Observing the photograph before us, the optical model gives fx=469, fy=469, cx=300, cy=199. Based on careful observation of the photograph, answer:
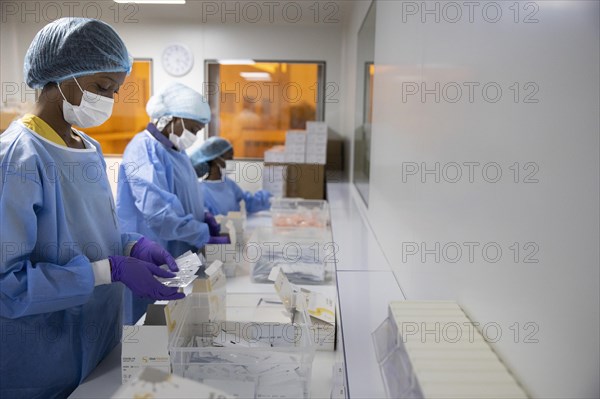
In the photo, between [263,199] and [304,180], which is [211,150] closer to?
[263,199]

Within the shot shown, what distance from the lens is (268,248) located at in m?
2.56

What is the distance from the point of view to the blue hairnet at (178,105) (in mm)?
2611

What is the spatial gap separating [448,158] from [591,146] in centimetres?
62

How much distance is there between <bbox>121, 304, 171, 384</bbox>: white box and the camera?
1248 millimetres

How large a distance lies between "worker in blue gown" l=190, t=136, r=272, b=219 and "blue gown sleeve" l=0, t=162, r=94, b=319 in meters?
2.40

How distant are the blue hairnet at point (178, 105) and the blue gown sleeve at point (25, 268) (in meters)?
1.34

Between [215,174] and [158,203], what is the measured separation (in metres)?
1.54

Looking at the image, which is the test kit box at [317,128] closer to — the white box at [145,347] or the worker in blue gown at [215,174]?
the worker in blue gown at [215,174]

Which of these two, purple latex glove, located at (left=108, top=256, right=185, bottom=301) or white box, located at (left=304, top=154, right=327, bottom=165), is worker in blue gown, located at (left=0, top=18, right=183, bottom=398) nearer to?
purple latex glove, located at (left=108, top=256, right=185, bottom=301)

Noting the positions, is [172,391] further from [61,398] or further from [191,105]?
[191,105]

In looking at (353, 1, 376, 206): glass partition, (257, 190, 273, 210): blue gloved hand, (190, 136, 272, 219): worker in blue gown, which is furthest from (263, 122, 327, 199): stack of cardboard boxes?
(353, 1, 376, 206): glass partition

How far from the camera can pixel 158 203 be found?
2354mm

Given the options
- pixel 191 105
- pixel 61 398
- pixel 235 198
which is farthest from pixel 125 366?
pixel 235 198

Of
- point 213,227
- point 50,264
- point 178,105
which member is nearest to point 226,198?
point 213,227
